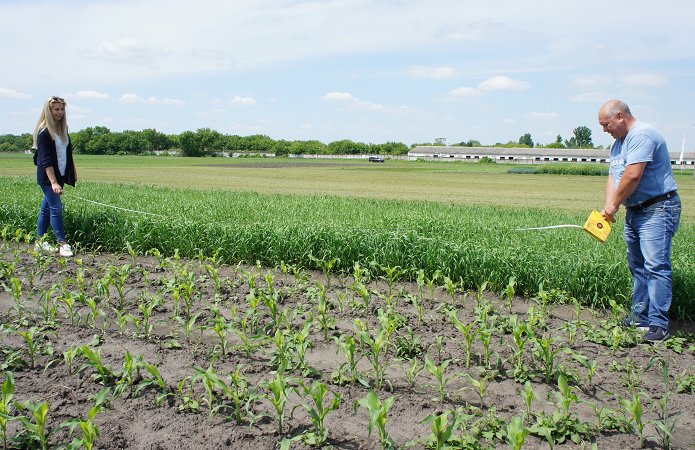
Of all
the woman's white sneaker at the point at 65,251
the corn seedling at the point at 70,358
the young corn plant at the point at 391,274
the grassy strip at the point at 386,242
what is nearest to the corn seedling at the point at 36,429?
the corn seedling at the point at 70,358

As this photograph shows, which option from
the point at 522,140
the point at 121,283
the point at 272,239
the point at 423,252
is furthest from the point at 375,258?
the point at 522,140

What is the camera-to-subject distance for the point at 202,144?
130m

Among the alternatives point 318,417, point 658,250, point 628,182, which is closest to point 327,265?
point 628,182

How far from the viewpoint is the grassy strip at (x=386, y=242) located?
690cm

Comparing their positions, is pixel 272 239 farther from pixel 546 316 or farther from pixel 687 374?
pixel 687 374

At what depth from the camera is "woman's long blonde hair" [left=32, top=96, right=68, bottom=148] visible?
9008 mm

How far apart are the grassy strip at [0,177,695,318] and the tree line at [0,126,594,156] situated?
339 ft

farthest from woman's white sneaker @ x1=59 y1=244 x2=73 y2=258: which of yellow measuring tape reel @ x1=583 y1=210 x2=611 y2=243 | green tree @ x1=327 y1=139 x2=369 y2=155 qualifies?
green tree @ x1=327 y1=139 x2=369 y2=155

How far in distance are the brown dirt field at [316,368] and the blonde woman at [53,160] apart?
213 centimetres

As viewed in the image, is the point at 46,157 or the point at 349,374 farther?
the point at 46,157

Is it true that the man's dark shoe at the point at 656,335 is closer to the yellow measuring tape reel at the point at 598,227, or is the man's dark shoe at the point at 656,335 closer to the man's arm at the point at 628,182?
the yellow measuring tape reel at the point at 598,227

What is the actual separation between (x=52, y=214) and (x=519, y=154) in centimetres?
11671

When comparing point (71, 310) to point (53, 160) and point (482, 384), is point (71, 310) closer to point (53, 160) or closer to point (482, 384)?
point (482, 384)

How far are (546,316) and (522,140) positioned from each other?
189 metres
